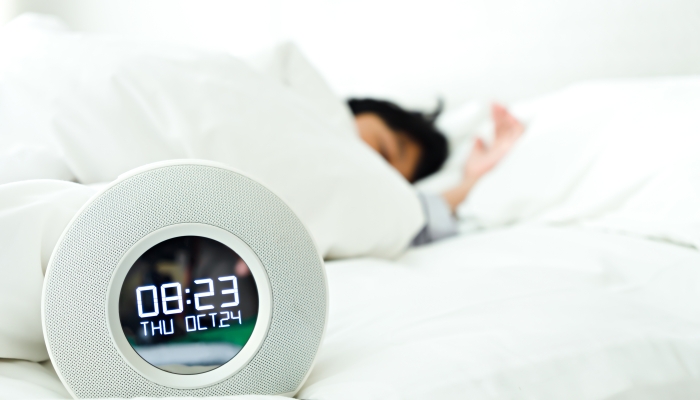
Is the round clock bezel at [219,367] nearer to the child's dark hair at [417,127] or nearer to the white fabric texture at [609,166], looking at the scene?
the white fabric texture at [609,166]

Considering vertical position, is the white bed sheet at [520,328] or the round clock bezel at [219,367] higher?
the round clock bezel at [219,367]

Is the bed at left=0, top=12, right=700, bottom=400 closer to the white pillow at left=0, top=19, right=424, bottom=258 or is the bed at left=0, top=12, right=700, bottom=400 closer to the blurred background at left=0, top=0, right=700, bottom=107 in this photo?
the white pillow at left=0, top=19, right=424, bottom=258

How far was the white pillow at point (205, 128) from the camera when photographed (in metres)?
0.69

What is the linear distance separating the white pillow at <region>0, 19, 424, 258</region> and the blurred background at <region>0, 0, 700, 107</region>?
21.1 inches

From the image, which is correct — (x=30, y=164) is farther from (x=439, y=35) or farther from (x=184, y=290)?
(x=439, y=35)

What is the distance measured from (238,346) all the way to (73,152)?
37 centimetres

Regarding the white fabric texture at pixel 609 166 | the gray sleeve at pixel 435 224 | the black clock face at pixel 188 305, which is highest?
the black clock face at pixel 188 305

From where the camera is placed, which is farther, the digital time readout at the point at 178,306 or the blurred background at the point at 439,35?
the blurred background at the point at 439,35

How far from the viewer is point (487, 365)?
0.48 meters

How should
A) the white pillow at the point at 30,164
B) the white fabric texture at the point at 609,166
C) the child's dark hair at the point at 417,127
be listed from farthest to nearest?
the child's dark hair at the point at 417,127
the white fabric texture at the point at 609,166
the white pillow at the point at 30,164

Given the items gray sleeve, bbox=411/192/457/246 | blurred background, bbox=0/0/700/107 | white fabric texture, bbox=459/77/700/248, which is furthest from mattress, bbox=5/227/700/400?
blurred background, bbox=0/0/700/107

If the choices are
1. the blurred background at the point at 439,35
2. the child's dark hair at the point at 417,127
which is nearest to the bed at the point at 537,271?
the blurred background at the point at 439,35

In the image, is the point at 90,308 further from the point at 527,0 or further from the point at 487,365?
the point at 527,0

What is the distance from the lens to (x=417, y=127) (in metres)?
1.60
